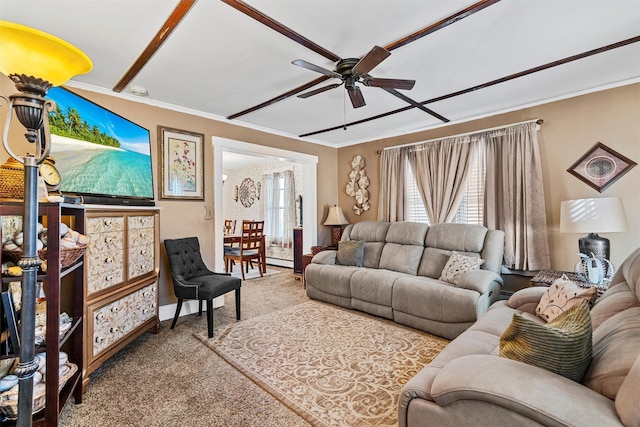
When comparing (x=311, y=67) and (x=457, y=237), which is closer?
(x=311, y=67)

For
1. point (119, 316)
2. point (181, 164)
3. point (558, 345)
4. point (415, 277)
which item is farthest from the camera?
point (181, 164)

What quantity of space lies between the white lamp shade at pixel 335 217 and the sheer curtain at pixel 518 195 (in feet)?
7.52

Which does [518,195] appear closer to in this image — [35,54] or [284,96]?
[284,96]

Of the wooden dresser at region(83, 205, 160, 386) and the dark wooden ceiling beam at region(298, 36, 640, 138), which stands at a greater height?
the dark wooden ceiling beam at region(298, 36, 640, 138)

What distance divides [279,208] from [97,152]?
15.2 feet

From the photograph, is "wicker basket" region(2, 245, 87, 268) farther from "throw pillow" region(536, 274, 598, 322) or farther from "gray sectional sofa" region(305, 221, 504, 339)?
"throw pillow" region(536, 274, 598, 322)

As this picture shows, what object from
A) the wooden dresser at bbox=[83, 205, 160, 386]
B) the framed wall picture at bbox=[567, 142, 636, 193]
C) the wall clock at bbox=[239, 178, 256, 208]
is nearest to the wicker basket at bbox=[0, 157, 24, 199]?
the wooden dresser at bbox=[83, 205, 160, 386]

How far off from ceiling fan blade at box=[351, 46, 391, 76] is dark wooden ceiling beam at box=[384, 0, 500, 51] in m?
0.29

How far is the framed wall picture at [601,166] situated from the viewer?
3.00m

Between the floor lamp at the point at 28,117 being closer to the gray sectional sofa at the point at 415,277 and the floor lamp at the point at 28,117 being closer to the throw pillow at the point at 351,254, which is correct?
the gray sectional sofa at the point at 415,277

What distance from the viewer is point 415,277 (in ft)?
11.3

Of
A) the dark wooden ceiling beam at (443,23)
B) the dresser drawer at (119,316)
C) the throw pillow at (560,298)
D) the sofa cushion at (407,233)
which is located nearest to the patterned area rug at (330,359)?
the dresser drawer at (119,316)

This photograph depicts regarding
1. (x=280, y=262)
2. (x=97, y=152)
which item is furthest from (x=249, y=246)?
(x=97, y=152)

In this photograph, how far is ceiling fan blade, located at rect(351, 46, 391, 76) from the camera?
1.83 metres
